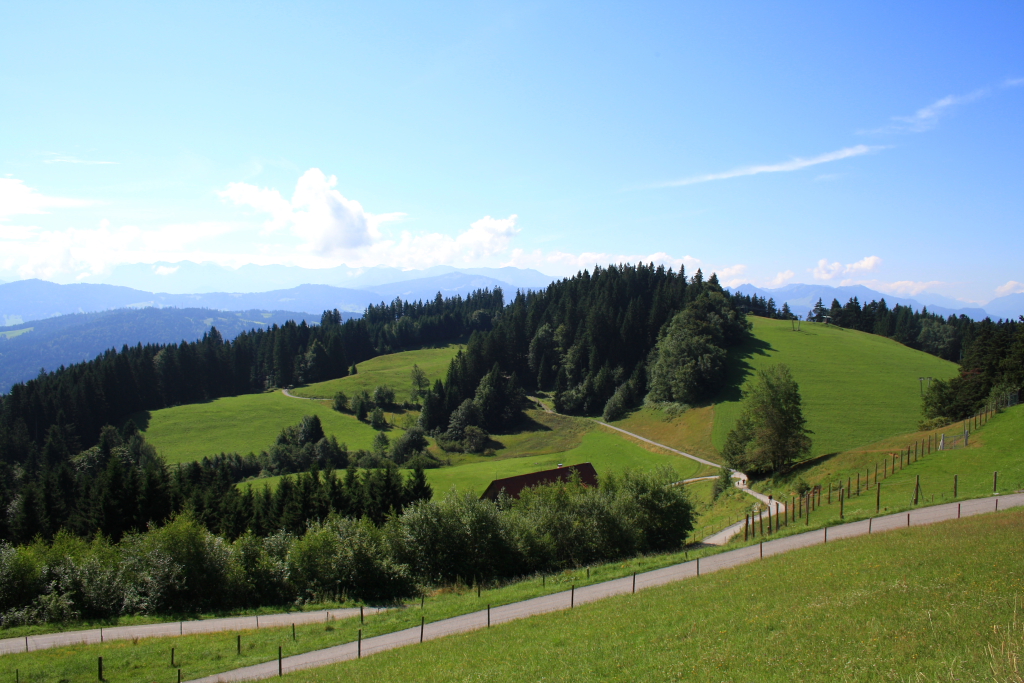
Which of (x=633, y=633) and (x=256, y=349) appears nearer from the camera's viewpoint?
(x=633, y=633)

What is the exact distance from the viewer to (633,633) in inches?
702

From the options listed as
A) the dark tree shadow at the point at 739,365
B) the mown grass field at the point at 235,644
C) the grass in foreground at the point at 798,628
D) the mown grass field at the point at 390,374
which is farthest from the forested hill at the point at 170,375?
the grass in foreground at the point at 798,628

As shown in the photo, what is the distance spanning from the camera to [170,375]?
134m

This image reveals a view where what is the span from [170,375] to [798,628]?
495 feet

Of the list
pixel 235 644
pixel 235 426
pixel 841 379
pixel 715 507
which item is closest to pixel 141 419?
pixel 235 426

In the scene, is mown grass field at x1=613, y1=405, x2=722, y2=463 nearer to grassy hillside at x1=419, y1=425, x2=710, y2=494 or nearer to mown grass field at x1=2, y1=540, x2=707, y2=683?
grassy hillside at x1=419, y1=425, x2=710, y2=494

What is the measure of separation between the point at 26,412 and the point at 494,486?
10750cm

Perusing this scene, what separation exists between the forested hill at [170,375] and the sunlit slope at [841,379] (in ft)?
356

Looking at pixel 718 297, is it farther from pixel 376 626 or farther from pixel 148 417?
pixel 148 417

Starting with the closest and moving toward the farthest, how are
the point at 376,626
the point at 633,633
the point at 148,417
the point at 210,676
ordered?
the point at 633,633 < the point at 210,676 < the point at 376,626 < the point at 148,417

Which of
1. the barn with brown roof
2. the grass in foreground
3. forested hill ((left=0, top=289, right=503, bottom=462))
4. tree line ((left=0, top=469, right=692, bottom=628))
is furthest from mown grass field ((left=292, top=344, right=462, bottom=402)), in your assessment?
the grass in foreground

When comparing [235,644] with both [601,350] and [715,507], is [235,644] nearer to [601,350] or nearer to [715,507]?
[715,507]

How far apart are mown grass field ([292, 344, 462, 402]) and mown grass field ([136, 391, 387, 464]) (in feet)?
36.8

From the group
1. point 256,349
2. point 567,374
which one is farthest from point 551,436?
point 256,349
